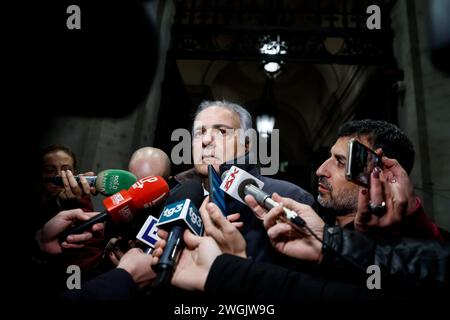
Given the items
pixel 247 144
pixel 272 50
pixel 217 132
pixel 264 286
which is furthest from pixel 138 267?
pixel 272 50

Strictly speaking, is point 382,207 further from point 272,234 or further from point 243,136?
point 243,136

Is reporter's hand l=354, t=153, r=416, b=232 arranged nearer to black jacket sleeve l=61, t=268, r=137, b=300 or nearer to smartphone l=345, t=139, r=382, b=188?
smartphone l=345, t=139, r=382, b=188

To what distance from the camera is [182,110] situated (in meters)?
4.88

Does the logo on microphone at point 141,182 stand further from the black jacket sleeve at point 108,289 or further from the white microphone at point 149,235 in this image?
the black jacket sleeve at point 108,289

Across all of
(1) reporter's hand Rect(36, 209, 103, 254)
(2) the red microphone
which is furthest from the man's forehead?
(1) reporter's hand Rect(36, 209, 103, 254)

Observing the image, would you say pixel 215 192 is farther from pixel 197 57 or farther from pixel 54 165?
pixel 197 57

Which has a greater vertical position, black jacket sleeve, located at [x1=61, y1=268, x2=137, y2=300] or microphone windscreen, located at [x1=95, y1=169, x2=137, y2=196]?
microphone windscreen, located at [x1=95, y1=169, x2=137, y2=196]

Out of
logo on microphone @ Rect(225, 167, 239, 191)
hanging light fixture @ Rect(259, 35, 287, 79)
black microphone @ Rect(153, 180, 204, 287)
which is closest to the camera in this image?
black microphone @ Rect(153, 180, 204, 287)

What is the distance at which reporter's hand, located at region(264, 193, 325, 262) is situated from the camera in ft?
3.28

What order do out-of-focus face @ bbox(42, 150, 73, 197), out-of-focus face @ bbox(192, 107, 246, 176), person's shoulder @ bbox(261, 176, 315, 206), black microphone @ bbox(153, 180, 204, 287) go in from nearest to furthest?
1. black microphone @ bbox(153, 180, 204, 287)
2. person's shoulder @ bbox(261, 176, 315, 206)
3. out-of-focus face @ bbox(192, 107, 246, 176)
4. out-of-focus face @ bbox(42, 150, 73, 197)

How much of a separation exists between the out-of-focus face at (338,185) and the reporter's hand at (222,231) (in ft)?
2.24

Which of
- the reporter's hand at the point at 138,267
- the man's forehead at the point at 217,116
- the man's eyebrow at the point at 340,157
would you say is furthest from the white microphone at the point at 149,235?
the man's eyebrow at the point at 340,157

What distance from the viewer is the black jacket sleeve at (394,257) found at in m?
0.94

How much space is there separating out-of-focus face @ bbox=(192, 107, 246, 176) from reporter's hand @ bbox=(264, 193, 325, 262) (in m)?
0.51
